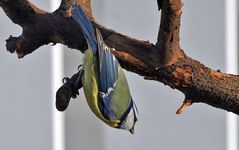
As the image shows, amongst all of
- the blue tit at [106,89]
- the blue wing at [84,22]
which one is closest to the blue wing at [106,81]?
the blue tit at [106,89]

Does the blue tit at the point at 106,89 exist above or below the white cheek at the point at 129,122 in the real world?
above

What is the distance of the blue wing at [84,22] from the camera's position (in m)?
1.10

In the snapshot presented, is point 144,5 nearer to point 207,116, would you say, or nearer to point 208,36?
point 208,36

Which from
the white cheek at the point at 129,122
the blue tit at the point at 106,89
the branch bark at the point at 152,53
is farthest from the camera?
the white cheek at the point at 129,122

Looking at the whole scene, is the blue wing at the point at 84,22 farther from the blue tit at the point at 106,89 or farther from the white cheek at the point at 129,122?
the white cheek at the point at 129,122

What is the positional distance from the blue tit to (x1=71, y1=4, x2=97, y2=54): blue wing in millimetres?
111

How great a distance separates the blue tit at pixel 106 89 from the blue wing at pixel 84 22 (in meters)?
0.11

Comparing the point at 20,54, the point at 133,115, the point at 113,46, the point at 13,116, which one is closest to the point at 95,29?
the point at 113,46

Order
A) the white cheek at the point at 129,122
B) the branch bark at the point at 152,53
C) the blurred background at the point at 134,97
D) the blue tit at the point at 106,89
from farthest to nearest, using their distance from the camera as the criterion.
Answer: the blurred background at the point at 134,97, the white cheek at the point at 129,122, the blue tit at the point at 106,89, the branch bark at the point at 152,53

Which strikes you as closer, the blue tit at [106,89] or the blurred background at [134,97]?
the blue tit at [106,89]

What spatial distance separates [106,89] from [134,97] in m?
0.86

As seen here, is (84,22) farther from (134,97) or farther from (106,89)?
(134,97)

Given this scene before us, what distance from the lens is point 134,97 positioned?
227 cm

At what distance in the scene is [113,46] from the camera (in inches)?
44.4
